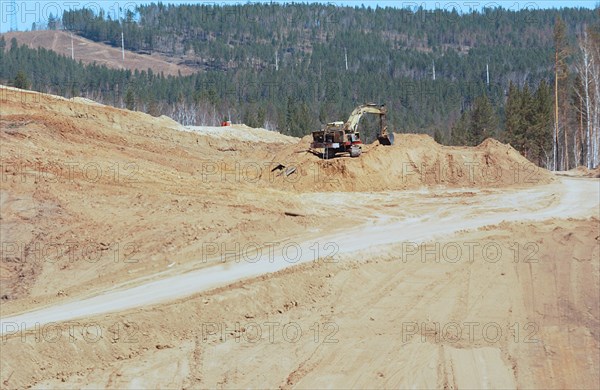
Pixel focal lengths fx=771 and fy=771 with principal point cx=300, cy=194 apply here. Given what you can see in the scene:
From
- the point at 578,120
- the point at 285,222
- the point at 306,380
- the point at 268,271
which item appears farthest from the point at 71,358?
the point at 578,120

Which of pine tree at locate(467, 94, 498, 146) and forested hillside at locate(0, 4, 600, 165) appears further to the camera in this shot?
forested hillside at locate(0, 4, 600, 165)

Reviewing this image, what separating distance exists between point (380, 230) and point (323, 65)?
354 feet

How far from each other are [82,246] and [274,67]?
10845 cm

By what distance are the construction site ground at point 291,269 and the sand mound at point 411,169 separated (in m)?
0.09

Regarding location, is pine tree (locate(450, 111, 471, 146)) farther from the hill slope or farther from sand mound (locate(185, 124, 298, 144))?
the hill slope

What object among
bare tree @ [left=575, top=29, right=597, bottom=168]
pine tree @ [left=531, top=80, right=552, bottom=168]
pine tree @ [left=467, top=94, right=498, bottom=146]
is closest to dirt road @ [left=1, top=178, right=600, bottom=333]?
bare tree @ [left=575, top=29, right=597, bottom=168]

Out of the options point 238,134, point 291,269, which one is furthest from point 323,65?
point 291,269

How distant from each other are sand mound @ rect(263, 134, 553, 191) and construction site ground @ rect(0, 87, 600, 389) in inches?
3.4

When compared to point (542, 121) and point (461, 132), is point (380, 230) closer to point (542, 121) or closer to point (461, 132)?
point (542, 121)

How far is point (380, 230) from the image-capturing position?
2322cm

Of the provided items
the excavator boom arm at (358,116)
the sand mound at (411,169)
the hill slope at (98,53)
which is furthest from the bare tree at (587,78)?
the hill slope at (98,53)

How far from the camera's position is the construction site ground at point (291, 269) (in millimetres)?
14922

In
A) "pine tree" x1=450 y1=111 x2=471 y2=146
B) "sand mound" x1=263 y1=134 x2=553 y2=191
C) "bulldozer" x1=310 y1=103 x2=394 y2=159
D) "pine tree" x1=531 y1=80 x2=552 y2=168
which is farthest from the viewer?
"pine tree" x1=450 y1=111 x2=471 y2=146

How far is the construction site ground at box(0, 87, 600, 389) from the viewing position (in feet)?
49.0
